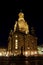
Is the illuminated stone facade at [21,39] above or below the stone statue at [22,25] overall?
below

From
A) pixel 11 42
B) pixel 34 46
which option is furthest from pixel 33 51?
pixel 11 42

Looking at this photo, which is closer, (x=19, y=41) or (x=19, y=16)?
(x=19, y=41)

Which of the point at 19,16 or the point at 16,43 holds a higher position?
the point at 19,16

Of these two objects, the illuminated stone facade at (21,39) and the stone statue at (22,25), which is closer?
the illuminated stone facade at (21,39)

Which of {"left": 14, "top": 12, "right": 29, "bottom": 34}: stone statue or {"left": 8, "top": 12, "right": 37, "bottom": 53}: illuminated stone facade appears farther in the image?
{"left": 14, "top": 12, "right": 29, "bottom": 34}: stone statue

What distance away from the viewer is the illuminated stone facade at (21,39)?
13275 centimetres

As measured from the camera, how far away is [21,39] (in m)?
133

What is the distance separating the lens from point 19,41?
133 metres

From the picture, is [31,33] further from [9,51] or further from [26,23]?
[9,51]

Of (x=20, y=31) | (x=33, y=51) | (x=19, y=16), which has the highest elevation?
(x=19, y=16)

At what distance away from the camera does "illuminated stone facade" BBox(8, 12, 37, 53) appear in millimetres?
132750

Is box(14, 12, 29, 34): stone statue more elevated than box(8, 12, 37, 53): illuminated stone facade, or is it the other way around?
box(14, 12, 29, 34): stone statue

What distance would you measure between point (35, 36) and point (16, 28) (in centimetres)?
1037

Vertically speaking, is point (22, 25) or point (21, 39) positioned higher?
point (22, 25)
